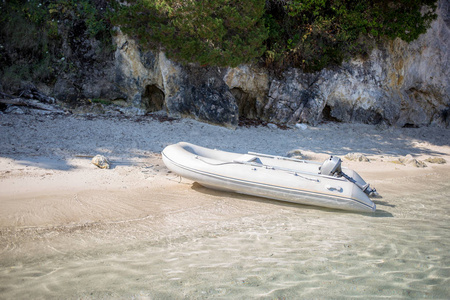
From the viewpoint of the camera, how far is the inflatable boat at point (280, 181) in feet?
14.9

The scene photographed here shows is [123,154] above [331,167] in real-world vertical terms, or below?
below

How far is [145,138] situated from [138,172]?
1957 mm

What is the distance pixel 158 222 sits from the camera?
13.0ft

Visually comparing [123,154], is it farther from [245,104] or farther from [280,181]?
[245,104]

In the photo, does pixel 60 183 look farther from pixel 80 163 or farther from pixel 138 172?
pixel 138 172

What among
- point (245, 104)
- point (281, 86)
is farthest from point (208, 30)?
point (281, 86)

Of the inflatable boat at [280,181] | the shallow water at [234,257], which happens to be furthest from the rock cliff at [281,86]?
the shallow water at [234,257]

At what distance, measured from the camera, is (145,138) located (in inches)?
289

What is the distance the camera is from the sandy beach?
9.12ft

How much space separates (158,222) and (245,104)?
720cm

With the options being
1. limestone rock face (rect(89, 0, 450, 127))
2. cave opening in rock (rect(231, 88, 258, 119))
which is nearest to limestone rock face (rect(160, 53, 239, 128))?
limestone rock face (rect(89, 0, 450, 127))

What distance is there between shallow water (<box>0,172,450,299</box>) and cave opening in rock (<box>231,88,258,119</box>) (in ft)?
20.5

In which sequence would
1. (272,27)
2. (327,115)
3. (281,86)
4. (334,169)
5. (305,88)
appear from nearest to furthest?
(334,169)
(272,27)
(281,86)
(305,88)
(327,115)

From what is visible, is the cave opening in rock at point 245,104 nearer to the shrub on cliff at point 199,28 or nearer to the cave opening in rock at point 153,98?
the shrub on cliff at point 199,28
